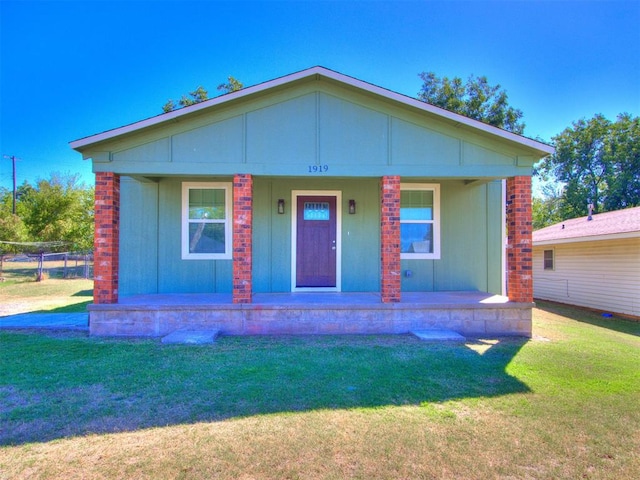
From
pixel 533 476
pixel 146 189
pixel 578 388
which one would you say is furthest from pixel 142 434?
pixel 146 189

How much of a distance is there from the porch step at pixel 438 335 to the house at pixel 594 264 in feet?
22.5

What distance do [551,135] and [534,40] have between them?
16.1 meters

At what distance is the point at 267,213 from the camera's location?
7500 mm

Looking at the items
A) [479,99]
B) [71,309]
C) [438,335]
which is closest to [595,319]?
[438,335]

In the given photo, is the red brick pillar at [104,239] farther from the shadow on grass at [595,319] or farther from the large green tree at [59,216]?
the large green tree at [59,216]

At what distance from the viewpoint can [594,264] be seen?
11125 millimetres

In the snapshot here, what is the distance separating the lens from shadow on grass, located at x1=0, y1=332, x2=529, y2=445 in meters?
3.08

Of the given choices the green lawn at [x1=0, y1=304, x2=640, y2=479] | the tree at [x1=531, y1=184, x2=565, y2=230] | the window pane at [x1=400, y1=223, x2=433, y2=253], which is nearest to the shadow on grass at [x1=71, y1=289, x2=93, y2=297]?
the green lawn at [x1=0, y1=304, x2=640, y2=479]

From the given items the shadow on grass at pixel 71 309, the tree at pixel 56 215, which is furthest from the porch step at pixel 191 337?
the tree at pixel 56 215

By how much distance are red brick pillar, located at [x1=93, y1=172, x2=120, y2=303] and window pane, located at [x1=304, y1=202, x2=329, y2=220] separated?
11.7 feet

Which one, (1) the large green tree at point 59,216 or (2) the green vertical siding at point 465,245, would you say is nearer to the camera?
(2) the green vertical siding at point 465,245

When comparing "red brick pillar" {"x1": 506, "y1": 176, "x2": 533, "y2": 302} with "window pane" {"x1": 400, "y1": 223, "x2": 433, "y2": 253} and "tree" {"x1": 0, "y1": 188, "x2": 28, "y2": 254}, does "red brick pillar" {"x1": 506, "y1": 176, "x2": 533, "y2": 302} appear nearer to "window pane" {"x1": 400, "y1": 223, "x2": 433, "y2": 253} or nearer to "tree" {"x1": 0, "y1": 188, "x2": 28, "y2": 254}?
"window pane" {"x1": 400, "y1": 223, "x2": 433, "y2": 253}

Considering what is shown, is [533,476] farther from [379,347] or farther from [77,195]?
[77,195]

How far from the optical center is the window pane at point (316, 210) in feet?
25.0
